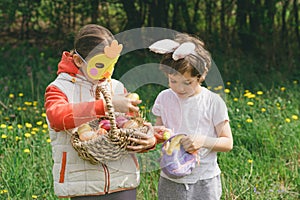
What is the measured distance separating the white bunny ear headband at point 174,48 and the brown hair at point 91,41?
225 mm

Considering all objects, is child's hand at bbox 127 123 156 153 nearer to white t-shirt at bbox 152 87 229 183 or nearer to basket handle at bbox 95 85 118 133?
basket handle at bbox 95 85 118 133

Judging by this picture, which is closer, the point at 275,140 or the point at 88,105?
the point at 88,105

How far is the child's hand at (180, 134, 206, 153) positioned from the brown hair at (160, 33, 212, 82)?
0.25 m

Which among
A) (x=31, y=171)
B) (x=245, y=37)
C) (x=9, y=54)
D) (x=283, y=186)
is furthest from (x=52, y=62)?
(x=283, y=186)

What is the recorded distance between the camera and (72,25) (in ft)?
23.7

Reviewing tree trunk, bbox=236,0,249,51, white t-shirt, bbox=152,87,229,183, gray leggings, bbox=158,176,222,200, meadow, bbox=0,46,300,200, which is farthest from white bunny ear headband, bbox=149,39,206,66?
tree trunk, bbox=236,0,249,51

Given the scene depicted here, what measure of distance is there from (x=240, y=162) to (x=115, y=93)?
1.56 meters

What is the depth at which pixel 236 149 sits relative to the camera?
12.5 ft

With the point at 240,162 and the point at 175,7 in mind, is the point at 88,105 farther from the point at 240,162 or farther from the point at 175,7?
the point at 175,7

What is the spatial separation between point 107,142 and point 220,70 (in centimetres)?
413

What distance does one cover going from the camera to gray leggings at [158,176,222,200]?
2471mm

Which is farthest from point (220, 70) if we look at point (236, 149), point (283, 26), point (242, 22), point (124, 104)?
point (124, 104)

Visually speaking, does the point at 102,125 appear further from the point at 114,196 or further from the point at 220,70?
the point at 220,70

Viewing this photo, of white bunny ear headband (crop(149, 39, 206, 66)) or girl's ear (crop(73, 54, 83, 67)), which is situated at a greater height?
white bunny ear headband (crop(149, 39, 206, 66))
